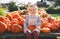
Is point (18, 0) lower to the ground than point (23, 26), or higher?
lower

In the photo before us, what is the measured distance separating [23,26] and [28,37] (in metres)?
0.49

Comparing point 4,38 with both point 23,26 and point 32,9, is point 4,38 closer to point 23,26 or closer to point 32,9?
point 23,26

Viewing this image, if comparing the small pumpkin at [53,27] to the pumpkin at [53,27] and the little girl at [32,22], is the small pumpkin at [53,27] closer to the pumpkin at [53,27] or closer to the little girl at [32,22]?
the pumpkin at [53,27]

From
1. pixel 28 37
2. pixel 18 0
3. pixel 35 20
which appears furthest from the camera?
pixel 18 0

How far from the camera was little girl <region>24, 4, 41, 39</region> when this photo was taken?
424 cm

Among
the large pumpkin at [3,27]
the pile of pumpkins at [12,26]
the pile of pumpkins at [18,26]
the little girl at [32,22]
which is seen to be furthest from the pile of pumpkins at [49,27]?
the large pumpkin at [3,27]

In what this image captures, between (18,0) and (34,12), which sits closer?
(34,12)

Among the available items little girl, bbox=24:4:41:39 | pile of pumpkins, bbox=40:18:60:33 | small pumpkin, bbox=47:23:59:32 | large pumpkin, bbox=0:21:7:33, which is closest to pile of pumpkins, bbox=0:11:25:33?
large pumpkin, bbox=0:21:7:33

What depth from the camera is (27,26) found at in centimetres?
448

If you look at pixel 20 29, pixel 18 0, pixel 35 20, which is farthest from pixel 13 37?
pixel 18 0

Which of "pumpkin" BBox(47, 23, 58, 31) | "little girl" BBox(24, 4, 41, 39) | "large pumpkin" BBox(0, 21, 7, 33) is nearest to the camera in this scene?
"little girl" BBox(24, 4, 41, 39)

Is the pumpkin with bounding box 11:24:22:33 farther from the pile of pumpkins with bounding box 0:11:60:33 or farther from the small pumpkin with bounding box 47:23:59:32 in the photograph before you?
the small pumpkin with bounding box 47:23:59:32

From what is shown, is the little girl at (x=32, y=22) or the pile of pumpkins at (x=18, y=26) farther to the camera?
the pile of pumpkins at (x=18, y=26)

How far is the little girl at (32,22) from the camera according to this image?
167 inches
